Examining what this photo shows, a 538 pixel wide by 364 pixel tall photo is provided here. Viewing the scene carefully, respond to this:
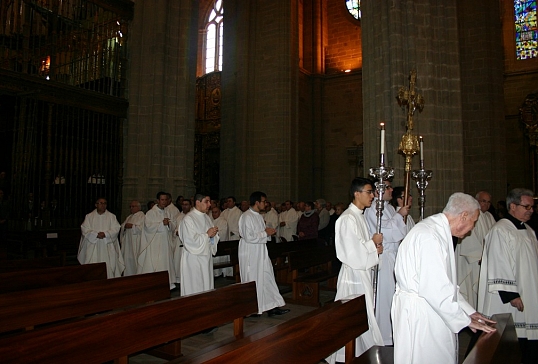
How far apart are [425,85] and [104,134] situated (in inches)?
345

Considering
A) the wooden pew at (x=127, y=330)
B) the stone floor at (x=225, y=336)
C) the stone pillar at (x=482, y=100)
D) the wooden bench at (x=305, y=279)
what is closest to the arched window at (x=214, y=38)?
the stone pillar at (x=482, y=100)

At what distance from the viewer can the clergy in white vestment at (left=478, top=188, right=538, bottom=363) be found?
458 centimetres

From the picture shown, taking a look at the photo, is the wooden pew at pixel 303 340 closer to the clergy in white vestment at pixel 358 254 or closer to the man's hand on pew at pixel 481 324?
the clergy in white vestment at pixel 358 254

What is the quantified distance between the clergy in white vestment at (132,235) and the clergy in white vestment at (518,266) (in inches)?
276

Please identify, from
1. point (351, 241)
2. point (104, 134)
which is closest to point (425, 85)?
point (351, 241)

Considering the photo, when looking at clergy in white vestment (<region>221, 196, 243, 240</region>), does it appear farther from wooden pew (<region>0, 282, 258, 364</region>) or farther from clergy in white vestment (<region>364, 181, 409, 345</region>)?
wooden pew (<region>0, 282, 258, 364</region>)

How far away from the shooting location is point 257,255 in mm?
7258

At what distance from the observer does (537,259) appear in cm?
476

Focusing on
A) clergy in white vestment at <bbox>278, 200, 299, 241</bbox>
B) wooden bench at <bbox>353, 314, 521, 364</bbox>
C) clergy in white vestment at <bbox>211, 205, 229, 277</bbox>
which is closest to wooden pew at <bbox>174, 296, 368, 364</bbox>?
wooden bench at <bbox>353, 314, 521, 364</bbox>

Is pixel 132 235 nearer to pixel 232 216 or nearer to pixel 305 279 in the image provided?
pixel 232 216

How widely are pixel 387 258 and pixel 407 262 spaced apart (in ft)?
9.08

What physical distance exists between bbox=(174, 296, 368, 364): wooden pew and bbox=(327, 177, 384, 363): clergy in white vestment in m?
0.70

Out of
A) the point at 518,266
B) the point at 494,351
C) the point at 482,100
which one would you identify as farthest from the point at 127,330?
the point at 482,100

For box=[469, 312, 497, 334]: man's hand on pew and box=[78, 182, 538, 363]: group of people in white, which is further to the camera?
box=[78, 182, 538, 363]: group of people in white
